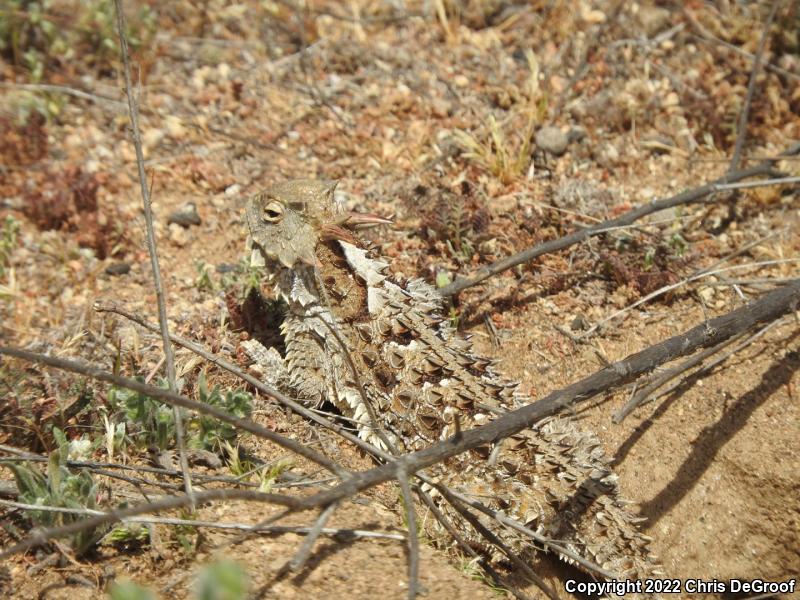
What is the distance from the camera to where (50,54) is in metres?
6.88

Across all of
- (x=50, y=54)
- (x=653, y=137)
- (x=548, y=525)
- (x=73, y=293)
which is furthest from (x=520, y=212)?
(x=50, y=54)

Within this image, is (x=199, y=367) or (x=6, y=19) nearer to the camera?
A: (x=199, y=367)

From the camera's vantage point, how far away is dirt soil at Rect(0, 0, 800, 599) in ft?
13.4

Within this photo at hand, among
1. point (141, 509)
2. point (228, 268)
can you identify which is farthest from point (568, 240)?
point (141, 509)

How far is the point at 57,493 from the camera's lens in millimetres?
3340

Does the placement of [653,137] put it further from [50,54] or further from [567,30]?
[50,54]

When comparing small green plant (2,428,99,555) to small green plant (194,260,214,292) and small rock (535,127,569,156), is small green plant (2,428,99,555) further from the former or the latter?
small rock (535,127,569,156)

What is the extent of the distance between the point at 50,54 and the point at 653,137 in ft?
18.2

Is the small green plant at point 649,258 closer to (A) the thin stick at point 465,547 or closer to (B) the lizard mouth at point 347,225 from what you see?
(B) the lizard mouth at point 347,225

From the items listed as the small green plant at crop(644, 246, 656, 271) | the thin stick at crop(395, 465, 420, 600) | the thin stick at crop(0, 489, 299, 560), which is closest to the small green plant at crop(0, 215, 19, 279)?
the thin stick at crop(0, 489, 299, 560)

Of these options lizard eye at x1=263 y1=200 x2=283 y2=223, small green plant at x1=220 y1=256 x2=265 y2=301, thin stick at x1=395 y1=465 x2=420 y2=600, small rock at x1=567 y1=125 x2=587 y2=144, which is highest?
lizard eye at x1=263 y1=200 x2=283 y2=223

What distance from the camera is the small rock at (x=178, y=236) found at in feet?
18.9

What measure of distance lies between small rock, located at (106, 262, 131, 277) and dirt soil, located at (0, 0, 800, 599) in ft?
0.11

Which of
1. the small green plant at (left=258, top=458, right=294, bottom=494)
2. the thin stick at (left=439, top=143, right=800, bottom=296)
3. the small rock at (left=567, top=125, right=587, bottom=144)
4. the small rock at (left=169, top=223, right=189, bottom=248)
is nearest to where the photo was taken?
the small green plant at (left=258, top=458, right=294, bottom=494)
